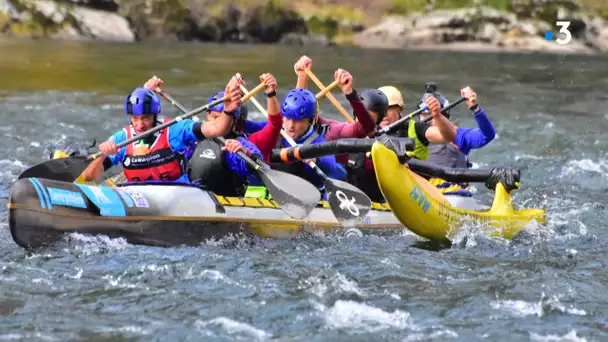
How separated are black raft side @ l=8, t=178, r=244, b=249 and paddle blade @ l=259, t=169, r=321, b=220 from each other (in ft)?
2.58

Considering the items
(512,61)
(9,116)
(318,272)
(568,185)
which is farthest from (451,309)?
(512,61)

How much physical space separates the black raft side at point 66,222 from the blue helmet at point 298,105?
145cm

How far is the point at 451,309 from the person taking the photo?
7.57 metres

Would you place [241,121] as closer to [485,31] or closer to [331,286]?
[331,286]

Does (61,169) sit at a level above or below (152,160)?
A: below

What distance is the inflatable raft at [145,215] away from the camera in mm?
8352

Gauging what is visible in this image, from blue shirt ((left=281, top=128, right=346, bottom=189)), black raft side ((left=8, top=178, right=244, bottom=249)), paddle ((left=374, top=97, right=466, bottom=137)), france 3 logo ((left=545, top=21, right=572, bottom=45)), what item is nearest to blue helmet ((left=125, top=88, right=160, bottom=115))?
black raft side ((left=8, top=178, right=244, bottom=249))

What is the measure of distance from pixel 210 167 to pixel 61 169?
4.81 ft

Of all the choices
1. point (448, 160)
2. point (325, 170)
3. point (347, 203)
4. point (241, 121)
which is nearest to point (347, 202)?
point (347, 203)

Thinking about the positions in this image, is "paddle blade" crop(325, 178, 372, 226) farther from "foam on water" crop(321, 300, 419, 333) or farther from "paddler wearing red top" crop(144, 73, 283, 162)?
"foam on water" crop(321, 300, 419, 333)

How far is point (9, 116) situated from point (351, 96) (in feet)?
36.9

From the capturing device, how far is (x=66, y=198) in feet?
27.7

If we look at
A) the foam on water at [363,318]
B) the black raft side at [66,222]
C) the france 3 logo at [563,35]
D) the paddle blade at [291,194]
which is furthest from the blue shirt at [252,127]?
the france 3 logo at [563,35]

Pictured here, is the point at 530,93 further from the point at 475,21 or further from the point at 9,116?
the point at 475,21
